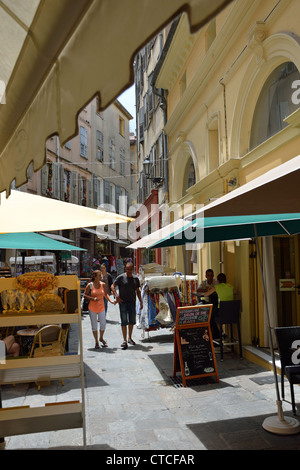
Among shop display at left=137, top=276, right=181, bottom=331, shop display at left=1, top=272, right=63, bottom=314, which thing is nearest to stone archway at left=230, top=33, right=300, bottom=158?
shop display at left=137, top=276, right=181, bottom=331

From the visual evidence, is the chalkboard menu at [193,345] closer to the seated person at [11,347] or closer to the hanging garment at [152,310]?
the seated person at [11,347]

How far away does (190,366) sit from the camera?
609 cm

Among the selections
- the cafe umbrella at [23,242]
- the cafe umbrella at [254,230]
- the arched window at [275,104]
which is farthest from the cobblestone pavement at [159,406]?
the arched window at [275,104]

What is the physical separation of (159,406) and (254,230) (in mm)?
2629

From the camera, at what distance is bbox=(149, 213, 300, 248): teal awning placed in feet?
17.0

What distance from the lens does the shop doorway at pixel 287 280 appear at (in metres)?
7.54

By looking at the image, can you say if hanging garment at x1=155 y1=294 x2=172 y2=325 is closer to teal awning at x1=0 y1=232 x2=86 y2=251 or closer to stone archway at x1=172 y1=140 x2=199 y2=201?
teal awning at x1=0 y1=232 x2=86 y2=251

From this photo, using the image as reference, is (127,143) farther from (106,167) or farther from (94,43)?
(94,43)

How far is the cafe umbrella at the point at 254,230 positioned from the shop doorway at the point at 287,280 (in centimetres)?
109

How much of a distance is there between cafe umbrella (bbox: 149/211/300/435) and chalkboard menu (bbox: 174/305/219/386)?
127 centimetres

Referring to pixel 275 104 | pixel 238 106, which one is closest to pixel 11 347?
pixel 275 104

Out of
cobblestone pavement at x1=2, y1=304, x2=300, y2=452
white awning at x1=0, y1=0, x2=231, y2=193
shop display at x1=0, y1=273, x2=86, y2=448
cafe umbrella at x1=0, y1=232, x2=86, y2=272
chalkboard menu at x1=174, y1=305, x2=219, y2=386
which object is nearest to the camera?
white awning at x1=0, y1=0, x2=231, y2=193

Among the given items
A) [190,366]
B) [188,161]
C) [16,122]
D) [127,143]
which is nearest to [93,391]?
[190,366]
